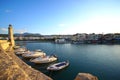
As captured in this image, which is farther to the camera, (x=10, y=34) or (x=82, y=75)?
(x=10, y=34)

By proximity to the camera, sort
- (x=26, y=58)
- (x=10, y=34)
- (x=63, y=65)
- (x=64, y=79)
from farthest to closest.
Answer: (x=10, y=34)
(x=26, y=58)
(x=63, y=65)
(x=64, y=79)

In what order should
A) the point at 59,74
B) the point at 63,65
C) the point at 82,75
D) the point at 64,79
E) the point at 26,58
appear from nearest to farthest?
the point at 82,75 → the point at 64,79 → the point at 59,74 → the point at 63,65 → the point at 26,58

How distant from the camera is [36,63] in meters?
35.8

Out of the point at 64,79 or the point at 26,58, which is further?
the point at 26,58

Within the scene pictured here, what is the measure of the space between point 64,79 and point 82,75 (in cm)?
1640

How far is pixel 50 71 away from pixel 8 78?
23363 millimetres

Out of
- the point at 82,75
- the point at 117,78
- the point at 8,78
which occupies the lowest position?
the point at 117,78

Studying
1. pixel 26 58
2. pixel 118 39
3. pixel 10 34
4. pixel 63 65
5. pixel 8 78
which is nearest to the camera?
pixel 8 78

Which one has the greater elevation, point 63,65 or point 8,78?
point 8,78

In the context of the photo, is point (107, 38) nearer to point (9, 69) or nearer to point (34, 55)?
point (34, 55)

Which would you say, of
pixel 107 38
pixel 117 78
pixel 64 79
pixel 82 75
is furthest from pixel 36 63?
pixel 107 38

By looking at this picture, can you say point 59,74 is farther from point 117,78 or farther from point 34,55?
point 34,55

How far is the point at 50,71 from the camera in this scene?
28.0 m

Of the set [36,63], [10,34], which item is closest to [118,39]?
[10,34]
